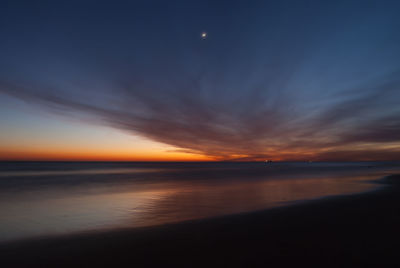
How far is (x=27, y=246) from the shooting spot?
387 inches

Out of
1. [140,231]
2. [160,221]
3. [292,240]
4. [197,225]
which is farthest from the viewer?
[160,221]

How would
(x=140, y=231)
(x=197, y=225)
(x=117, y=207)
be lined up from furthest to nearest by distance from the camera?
(x=117, y=207), (x=197, y=225), (x=140, y=231)

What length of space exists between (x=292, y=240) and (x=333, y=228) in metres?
3.19

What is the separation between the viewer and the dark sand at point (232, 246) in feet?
25.7

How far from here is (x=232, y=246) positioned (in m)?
9.17

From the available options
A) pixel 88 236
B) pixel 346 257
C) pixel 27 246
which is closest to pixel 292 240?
→ pixel 346 257

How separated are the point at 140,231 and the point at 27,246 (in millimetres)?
4728

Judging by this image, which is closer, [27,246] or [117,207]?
[27,246]

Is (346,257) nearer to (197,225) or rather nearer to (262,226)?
(262,226)

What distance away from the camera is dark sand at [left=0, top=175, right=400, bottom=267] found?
25.7 feet

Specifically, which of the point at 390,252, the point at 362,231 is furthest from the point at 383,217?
the point at 390,252

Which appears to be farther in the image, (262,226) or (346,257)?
(262,226)

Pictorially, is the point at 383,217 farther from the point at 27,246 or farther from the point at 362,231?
the point at 27,246

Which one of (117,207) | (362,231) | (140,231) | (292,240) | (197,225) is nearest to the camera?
(292,240)
